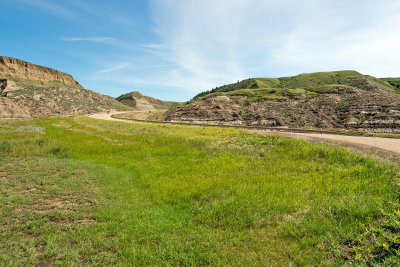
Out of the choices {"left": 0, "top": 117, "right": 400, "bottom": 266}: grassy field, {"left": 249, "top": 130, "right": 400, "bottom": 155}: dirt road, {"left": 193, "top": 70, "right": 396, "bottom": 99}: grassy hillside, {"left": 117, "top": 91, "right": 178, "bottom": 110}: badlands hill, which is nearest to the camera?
{"left": 0, "top": 117, "right": 400, "bottom": 266}: grassy field

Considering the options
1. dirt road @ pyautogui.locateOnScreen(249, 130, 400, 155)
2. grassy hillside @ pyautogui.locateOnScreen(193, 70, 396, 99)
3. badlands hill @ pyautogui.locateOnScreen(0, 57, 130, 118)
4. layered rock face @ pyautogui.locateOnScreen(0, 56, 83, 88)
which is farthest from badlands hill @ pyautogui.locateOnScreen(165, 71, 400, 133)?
layered rock face @ pyautogui.locateOnScreen(0, 56, 83, 88)

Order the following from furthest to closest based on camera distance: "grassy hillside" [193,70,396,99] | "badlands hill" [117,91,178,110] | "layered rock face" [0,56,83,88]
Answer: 1. "badlands hill" [117,91,178,110]
2. "layered rock face" [0,56,83,88]
3. "grassy hillside" [193,70,396,99]

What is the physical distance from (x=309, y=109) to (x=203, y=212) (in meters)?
50.8

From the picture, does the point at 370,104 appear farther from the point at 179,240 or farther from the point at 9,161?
the point at 9,161

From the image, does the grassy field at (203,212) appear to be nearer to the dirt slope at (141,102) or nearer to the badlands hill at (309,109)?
the badlands hill at (309,109)

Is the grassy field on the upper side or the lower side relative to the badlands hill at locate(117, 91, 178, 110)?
lower

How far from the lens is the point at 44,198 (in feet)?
25.5

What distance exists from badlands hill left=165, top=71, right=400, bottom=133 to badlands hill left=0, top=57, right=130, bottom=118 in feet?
170

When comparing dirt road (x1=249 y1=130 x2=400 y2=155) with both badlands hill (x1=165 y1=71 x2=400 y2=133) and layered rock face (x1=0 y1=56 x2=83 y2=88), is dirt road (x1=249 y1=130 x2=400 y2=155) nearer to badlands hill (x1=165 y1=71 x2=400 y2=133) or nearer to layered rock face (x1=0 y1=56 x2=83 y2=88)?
badlands hill (x1=165 y1=71 x2=400 y2=133)

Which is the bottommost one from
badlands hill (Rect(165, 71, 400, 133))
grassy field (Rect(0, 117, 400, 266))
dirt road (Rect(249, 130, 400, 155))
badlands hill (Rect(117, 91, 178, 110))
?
grassy field (Rect(0, 117, 400, 266))

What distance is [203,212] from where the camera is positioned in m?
6.83

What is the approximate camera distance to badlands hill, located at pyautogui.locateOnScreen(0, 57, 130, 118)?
6254 cm

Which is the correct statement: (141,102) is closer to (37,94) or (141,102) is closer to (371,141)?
(37,94)

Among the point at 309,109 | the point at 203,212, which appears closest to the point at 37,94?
the point at 203,212
